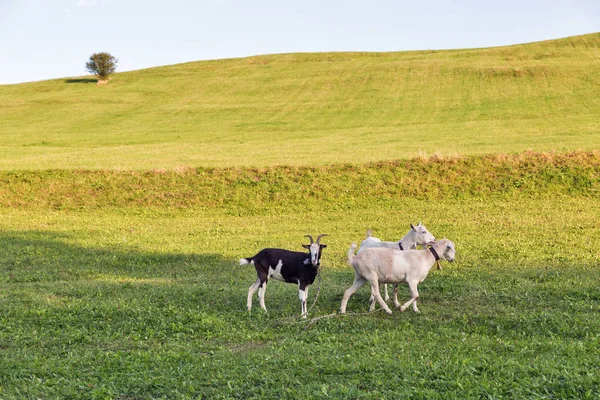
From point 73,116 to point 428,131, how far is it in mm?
42307

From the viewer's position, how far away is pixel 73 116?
70.8 meters

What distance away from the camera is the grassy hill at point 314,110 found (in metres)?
43.0

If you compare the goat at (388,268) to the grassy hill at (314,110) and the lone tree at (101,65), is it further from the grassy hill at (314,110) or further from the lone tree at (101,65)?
the lone tree at (101,65)

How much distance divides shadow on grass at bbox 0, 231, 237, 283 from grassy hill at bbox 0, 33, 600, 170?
13.4 meters

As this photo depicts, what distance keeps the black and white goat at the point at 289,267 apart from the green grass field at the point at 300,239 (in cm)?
74

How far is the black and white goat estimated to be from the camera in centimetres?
1345

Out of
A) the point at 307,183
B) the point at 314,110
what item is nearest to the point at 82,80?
the point at 314,110

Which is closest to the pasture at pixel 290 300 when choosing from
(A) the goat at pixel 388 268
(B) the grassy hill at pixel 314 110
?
(A) the goat at pixel 388 268

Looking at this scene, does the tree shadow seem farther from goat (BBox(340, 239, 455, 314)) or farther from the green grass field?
goat (BBox(340, 239, 455, 314))

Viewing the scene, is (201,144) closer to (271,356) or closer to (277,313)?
(277,313)

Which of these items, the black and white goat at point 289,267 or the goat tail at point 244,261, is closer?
the black and white goat at point 289,267

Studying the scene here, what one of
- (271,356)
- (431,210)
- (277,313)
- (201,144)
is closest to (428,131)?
(201,144)

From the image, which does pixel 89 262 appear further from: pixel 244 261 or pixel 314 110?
pixel 314 110

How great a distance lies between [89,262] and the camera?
2178cm
